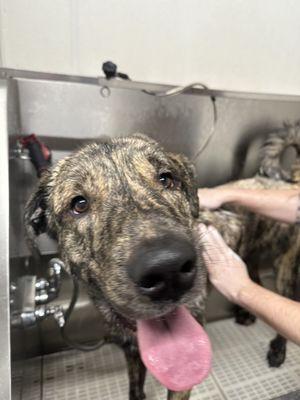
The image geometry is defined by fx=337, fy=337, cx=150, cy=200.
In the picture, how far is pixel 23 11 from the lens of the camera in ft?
5.51

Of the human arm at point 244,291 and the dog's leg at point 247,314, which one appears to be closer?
the human arm at point 244,291

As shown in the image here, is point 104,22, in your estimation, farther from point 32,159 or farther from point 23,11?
point 32,159

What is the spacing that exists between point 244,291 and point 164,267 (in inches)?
29.2

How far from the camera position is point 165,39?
1958mm

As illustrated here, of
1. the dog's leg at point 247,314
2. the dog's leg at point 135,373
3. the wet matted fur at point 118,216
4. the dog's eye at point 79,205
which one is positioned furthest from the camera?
the dog's leg at point 247,314

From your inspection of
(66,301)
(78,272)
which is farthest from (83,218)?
(66,301)

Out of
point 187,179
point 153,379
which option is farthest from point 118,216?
point 153,379

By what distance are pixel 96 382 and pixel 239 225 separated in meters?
1.12

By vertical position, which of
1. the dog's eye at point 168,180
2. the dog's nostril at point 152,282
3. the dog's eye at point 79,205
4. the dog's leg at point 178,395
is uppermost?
the dog's eye at point 168,180

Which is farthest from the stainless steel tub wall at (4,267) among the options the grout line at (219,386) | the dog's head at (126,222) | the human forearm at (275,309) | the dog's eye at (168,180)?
the grout line at (219,386)

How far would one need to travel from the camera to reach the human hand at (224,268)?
1404mm

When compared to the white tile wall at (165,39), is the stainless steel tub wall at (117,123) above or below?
below

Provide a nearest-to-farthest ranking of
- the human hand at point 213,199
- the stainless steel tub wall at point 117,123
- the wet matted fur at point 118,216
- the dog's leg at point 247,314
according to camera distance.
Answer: the wet matted fur at point 118,216 → the stainless steel tub wall at point 117,123 → the human hand at point 213,199 → the dog's leg at point 247,314

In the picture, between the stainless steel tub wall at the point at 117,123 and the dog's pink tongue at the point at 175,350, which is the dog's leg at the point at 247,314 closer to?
the stainless steel tub wall at the point at 117,123
